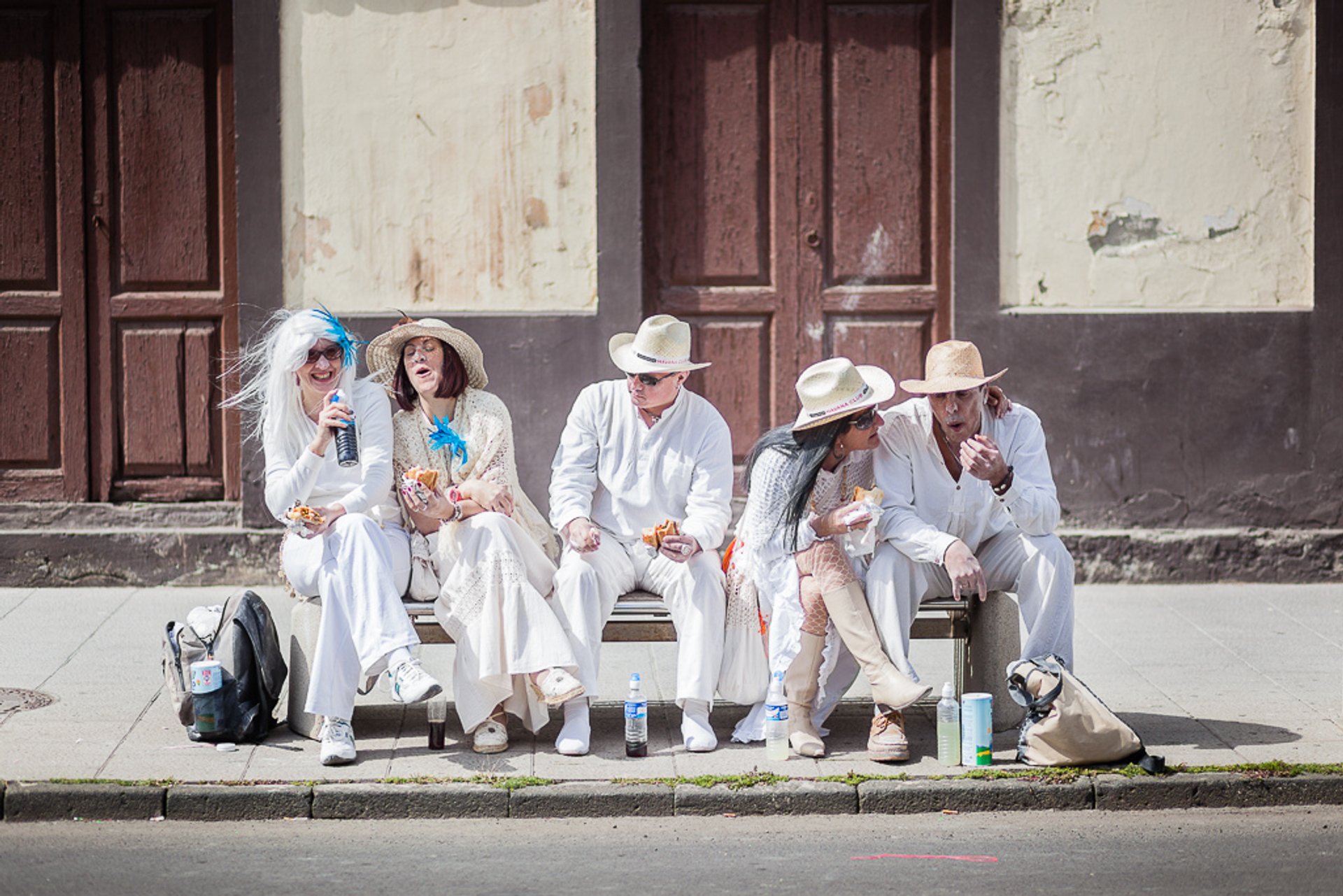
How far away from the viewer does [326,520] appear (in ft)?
21.9

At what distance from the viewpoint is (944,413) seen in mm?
6809

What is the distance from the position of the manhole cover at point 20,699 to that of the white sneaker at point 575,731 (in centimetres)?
219

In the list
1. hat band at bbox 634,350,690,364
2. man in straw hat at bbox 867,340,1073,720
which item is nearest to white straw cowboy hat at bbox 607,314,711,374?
hat band at bbox 634,350,690,364

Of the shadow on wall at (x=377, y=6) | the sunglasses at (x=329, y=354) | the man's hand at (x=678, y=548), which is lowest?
the man's hand at (x=678, y=548)

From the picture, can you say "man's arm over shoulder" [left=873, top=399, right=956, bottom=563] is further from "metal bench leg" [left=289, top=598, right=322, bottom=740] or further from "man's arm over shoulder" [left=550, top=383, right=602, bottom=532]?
"metal bench leg" [left=289, top=598, right=322, bottom=740]

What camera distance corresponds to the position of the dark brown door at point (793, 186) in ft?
32.5

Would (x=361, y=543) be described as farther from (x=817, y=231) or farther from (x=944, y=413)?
(x=817, y=231)

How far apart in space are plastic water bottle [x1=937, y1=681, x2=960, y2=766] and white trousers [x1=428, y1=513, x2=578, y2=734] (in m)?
1.36

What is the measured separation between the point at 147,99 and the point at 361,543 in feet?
14.4

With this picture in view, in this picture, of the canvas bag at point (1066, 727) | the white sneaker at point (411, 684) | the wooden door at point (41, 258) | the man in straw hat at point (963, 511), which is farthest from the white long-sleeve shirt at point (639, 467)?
the wooden door at point (41, 258)

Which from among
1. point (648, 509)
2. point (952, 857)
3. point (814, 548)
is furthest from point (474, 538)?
point (952, 857)

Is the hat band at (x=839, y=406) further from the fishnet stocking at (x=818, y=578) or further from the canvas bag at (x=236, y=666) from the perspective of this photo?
the canvas bag at (x=236, y=666)

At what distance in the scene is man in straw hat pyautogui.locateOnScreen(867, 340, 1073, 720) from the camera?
659 centimetres

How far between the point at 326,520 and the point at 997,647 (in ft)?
8.54
